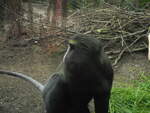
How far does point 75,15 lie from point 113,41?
2.63ft

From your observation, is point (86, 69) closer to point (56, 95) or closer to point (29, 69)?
point (56, 95)

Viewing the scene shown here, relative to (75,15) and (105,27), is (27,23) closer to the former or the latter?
(75,15)

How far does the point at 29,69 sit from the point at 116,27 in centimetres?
148

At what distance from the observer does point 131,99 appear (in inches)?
125

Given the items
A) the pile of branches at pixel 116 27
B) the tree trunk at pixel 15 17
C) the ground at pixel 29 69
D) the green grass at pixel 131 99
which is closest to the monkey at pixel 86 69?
the green grass at pixel 131 99

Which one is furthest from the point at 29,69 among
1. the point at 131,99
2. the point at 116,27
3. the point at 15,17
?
the point at 131,99

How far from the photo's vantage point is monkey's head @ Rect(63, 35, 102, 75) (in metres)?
1.59

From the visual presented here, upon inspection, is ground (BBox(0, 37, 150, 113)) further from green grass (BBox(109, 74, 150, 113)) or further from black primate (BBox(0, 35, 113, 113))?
black primate (BBox(0, 35, 113, 113))

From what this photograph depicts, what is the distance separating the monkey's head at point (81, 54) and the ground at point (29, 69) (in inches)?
63.5

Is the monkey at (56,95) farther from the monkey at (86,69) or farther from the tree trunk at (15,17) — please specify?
the tree trunk at (15,17)

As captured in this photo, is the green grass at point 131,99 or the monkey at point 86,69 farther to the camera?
the green grass at point 131,99

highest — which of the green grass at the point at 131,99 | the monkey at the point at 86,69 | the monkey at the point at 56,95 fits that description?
the monkey at the point at 86,69

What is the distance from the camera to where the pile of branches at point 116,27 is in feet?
15.6

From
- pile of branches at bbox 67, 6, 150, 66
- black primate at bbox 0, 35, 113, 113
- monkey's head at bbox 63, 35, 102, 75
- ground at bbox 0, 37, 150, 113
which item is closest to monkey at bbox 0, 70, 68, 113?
black primate at bbox 0, 35, 113, 113
